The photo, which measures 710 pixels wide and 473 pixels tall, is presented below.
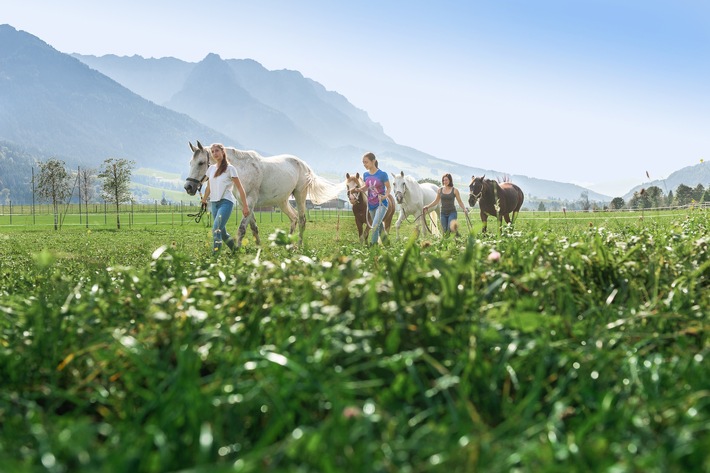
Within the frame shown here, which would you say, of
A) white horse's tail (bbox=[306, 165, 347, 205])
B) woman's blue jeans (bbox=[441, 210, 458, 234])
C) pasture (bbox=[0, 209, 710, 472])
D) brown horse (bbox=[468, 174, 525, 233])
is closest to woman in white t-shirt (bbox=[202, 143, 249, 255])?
woman's blue jeans (bbox=[441, 210, 458, 234])

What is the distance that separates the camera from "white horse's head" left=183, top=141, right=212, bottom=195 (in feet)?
47.8

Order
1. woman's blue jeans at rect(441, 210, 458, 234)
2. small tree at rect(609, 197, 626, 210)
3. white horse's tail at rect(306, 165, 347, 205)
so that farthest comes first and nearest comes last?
small tree at rect(609, 197, 626, 210)
white horse's tail at rect(306, 165, 347, 205)
woman's blue jeans at rect(441, 210, 458, 234)

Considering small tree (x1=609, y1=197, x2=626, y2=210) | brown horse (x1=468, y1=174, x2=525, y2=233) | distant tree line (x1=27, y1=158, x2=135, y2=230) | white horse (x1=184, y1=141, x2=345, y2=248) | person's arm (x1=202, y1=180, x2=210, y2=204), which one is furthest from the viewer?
small tree (x1=609, y1=197, x2=626, y2=210)

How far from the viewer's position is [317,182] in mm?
20734

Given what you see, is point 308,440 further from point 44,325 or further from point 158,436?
point 44,325

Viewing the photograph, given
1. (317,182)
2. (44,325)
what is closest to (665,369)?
(44,325)

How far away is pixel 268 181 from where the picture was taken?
716 inches

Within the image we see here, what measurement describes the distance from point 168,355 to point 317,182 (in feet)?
59.1

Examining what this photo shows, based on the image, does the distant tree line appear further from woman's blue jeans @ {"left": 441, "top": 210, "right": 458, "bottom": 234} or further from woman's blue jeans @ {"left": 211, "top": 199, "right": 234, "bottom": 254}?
woman's blue jeans @ {"left": 211, "top": 199, "right": 234, "bottom": 254}

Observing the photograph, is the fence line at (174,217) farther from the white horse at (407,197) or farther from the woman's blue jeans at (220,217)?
the white horse at (407,197)

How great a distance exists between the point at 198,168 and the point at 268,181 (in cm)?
356

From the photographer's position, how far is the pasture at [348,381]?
1.99 m

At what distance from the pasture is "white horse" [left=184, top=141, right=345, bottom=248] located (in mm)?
10703

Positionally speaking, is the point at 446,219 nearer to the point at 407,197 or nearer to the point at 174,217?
the point at 407,197
